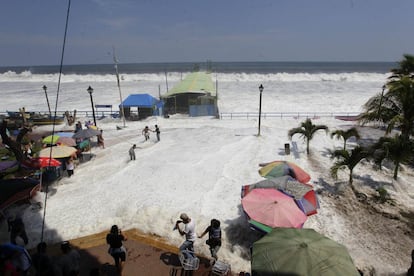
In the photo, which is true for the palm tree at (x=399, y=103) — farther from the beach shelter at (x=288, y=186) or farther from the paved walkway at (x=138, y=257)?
the paved walkway at (x=138, y=257)

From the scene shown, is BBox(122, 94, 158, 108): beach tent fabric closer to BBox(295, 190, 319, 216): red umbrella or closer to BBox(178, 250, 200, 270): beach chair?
BBox(295, 190, 319, 216): red umbrella

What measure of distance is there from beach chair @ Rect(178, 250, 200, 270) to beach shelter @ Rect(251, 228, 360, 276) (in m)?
1.79

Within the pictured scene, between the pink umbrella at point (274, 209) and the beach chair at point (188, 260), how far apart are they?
1938 millimetres

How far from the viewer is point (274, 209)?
7660 millimetres

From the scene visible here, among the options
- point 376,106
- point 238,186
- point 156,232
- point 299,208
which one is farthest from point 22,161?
point 376,106

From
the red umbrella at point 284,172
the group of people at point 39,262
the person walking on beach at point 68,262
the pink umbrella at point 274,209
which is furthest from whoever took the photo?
the red umbrella at point 284,172

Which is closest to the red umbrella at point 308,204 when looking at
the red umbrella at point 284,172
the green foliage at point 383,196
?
the red umbrella at point 284,172

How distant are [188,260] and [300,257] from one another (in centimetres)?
289

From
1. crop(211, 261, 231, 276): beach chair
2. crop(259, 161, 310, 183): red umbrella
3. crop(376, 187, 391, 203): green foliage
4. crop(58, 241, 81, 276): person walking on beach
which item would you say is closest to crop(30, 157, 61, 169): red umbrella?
crop(58, 241, 81, 276): person walking on beach

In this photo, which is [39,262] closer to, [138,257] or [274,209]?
[138,257]

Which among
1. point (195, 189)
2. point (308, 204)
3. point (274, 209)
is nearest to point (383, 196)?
point (308, 204)

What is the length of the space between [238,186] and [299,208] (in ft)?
14.7

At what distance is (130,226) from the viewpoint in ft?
30.9

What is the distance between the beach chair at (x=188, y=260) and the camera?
6.72m
